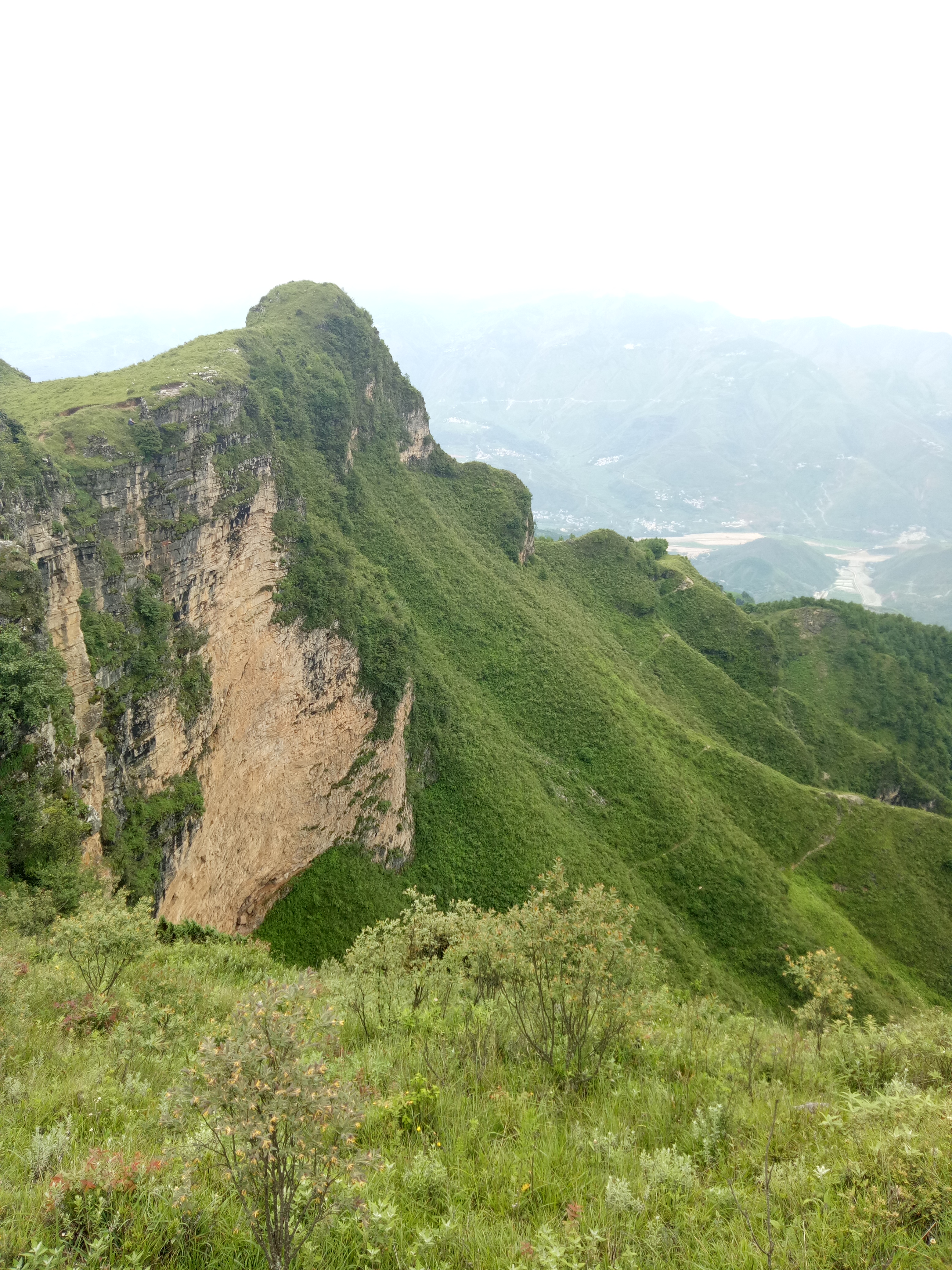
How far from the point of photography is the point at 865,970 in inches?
2009

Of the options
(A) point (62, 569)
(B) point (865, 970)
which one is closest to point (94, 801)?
(A) point (62, 569)

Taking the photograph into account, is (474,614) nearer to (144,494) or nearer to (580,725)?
(580,725)

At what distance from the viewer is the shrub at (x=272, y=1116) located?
6078 millimetres

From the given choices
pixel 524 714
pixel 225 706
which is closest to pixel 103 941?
pixel 225 706

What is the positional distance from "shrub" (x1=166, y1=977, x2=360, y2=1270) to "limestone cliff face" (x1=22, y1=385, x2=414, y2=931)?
2255cm

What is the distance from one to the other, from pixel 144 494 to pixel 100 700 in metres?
11.6

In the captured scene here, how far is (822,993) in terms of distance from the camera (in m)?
17.5

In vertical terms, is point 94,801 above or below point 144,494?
below

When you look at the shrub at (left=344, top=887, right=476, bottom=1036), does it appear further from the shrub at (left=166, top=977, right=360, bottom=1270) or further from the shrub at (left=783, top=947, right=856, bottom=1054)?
the shrub at (left=783, top=947, right=856, bottom=1054)

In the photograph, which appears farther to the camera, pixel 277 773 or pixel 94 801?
pixel 277 773

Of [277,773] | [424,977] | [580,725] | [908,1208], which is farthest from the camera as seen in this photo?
[580,725]

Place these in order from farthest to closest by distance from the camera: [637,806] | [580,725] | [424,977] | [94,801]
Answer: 1. [580,725]
2. [637,806]
3. [94,801]
4. [424,977]

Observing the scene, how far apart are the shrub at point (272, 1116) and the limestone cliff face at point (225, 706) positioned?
22554mm

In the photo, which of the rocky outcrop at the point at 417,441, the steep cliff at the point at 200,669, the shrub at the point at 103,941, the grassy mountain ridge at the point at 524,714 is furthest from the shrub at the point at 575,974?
the rocky outcrop at the point at 417,441
